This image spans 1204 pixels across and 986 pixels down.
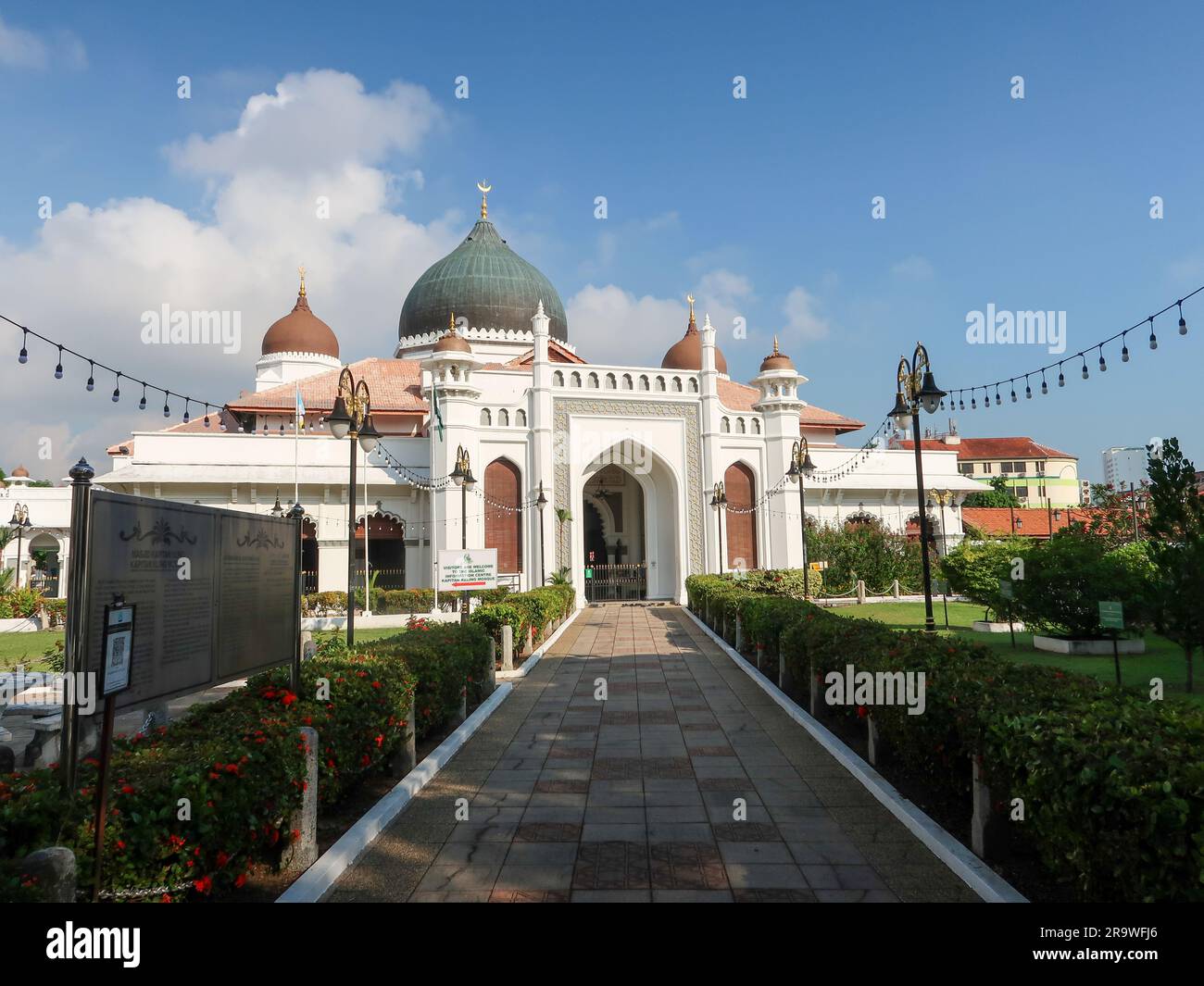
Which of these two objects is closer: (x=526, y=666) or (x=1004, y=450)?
(x=526, y=666)

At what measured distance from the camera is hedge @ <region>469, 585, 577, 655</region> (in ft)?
41.8

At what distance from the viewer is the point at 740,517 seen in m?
29.6

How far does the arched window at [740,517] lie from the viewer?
29.2 meters

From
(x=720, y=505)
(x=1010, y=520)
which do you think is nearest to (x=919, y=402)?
(x=720, y=505)

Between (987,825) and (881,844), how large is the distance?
691 millimetres

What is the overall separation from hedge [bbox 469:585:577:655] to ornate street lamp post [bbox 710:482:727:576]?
834cm

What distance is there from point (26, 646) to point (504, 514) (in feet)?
45.8

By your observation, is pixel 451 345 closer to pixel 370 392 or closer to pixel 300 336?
pixel 370 392

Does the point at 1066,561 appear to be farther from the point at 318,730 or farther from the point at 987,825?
the point at 318,730


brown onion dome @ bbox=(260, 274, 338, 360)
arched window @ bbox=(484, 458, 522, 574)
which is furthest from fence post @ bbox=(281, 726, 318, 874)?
brown onion dome @ bbox=(260, 274, 338, 360)

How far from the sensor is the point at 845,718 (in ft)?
27.5

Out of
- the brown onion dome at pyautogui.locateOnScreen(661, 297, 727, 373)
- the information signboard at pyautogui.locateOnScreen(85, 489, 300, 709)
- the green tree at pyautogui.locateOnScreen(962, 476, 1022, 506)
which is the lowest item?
the information signboard at pyautogui.locateOnScreen(85, 489, 300, 709)

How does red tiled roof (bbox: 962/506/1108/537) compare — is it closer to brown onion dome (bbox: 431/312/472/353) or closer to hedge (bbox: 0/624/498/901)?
brown onion dome (bbox: 431/312/472/353)
